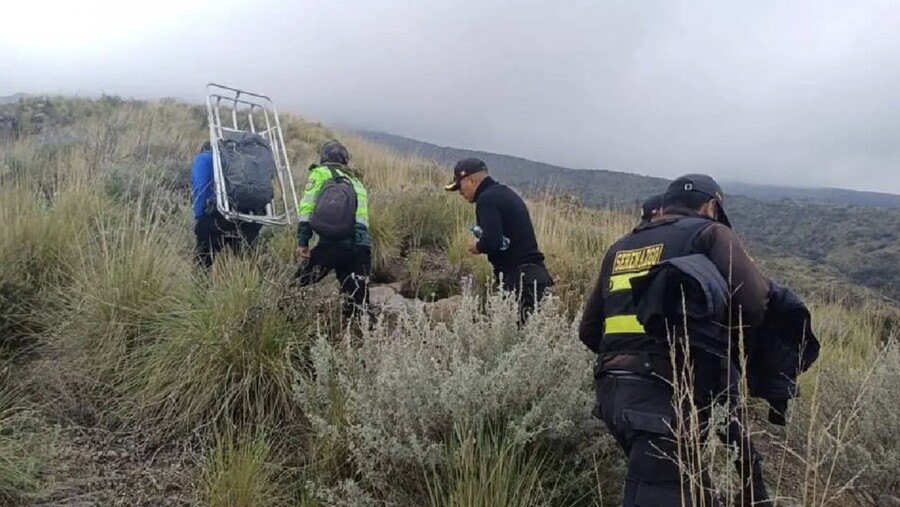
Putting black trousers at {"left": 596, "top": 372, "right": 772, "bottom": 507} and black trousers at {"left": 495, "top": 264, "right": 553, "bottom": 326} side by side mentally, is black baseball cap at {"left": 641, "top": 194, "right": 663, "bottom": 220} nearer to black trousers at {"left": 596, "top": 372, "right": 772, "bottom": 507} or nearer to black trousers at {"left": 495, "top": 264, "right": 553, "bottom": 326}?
black trousers at {"left": 596, "top": 372, "right": 772, "bottom": 507}

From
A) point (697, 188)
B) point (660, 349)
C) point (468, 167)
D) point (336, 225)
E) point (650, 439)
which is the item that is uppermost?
point (697, 188)

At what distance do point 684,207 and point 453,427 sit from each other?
139 centimetres

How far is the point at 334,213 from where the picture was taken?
226 inches

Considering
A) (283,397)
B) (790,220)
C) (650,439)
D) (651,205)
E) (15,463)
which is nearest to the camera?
(650,439)

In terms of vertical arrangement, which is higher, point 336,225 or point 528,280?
point 336,225

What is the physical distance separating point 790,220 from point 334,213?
28.5 meters

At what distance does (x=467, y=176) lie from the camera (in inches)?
225

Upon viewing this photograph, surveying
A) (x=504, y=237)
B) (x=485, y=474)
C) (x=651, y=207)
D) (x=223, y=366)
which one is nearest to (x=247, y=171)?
(x=504, y=237)

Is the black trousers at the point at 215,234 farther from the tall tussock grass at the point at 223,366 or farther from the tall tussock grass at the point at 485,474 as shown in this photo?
the tall tussock grass at the point at 485,474

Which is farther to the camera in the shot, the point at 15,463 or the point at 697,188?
the point at 15,463

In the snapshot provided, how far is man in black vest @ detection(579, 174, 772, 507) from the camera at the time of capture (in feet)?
9.59

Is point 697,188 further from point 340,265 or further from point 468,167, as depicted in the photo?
point 340,265

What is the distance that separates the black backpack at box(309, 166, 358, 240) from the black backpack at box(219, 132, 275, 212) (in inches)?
35.1

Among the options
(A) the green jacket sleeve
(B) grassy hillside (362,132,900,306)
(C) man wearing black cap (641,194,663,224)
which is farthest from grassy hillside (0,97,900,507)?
(B) grassy hillside (362,132,900,306)
